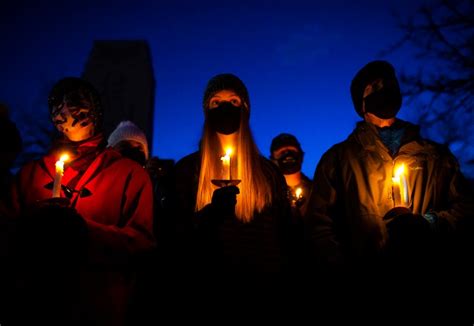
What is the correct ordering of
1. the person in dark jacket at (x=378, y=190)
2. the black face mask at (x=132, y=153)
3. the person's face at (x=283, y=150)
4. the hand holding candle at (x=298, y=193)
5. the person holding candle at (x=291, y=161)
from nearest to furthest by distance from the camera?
the person in dark jacket at (x=378, y=190), the black face mask at (x=132, y=153), the hand holding candle at (x=298, y=193), the person holding candle at (x=291, y=161), the person's face at (x=283, y=150)

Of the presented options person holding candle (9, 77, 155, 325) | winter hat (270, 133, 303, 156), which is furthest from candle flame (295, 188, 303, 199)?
person holding candle (9, 77, 155, 325)

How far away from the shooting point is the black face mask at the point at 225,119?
143 inches

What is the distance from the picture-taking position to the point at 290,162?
582 centimetres

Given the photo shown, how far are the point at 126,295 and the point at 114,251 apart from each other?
1.41ft

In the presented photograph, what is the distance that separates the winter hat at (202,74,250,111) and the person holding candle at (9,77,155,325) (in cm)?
113

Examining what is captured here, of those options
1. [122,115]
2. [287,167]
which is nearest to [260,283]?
[287,167]

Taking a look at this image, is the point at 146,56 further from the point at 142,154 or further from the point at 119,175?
the point at 119,175

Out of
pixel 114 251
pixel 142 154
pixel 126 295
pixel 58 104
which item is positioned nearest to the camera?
pixel 114 251

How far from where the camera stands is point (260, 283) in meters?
3.02

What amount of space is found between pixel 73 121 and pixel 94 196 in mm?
709

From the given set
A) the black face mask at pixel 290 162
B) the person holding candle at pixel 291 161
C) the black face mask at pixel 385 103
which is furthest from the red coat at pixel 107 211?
the black face mask at pixel 290 162

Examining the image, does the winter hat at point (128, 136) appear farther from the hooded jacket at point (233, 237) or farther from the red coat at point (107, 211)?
the red coat at point (107, 211)

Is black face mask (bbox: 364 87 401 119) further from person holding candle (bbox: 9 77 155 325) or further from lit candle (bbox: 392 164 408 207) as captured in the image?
person holding candle (bbox: 9 77 155 325)

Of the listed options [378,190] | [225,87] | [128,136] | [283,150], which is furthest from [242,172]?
[283,150]
